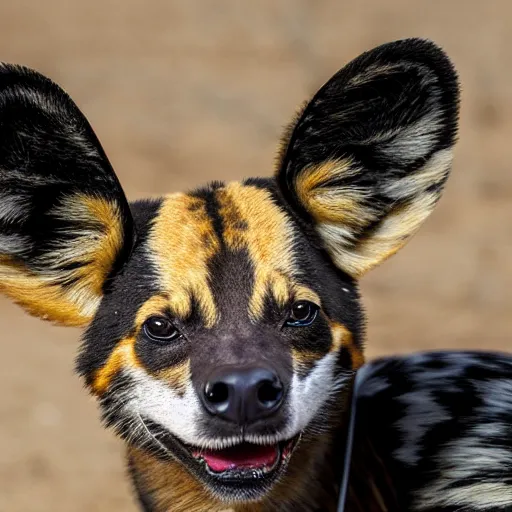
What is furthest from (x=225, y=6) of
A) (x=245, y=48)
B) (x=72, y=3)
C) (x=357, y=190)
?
(x=357, y=190)

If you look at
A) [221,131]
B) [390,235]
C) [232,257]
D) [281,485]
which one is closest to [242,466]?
[281,485]

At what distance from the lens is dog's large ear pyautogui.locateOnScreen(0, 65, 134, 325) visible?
299 centimetres

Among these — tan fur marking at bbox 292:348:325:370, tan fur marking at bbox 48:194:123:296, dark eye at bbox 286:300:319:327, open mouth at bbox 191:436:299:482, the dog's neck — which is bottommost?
the dog's neck

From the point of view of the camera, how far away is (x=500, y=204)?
7727mm

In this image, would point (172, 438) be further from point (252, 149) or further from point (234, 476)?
point (252, 149)

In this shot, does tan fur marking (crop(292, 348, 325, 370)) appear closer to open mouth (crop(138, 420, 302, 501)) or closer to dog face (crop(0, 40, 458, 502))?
dog face (crop(0, 40, 458, 502))

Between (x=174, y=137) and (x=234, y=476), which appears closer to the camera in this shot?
(x=234, y=476)

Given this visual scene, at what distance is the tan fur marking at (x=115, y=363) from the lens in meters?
3.06

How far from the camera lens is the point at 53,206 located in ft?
10.4

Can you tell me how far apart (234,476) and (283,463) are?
0.42 feet

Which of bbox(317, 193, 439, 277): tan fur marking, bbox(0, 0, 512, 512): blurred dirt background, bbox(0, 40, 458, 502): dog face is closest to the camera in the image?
bbox(0, 40, 458, 502): dog face

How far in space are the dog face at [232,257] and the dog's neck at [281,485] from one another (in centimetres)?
4

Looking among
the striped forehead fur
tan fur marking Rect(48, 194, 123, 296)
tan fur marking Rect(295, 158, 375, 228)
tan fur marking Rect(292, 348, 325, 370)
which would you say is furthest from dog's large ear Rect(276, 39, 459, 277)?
tan fur marking Rect(48, 194, 123, 296)

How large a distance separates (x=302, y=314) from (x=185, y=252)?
0.34m
